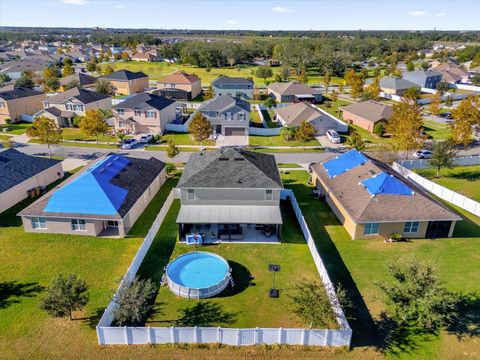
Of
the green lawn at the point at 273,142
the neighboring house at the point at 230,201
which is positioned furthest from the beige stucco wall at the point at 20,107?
the neighboring house at the point at 230,201

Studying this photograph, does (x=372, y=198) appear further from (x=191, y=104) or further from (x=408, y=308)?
(x=191, y=104)

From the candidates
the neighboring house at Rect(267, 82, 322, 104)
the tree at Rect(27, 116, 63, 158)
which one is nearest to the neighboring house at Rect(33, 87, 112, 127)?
the tree at Rect(27, 116, 63, 158)

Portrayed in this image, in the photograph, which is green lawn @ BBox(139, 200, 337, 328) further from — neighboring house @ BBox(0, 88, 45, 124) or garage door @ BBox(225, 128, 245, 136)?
neighboring house @ BBox(0, 88, 45, 124)

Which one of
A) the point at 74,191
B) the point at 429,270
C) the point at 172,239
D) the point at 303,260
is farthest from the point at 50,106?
the point at 429,270

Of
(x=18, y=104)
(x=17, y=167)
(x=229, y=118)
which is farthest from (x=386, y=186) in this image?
(x=18, y=104)

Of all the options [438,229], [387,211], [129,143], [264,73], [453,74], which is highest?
[453,74]

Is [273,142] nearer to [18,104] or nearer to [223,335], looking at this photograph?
[223,335]
